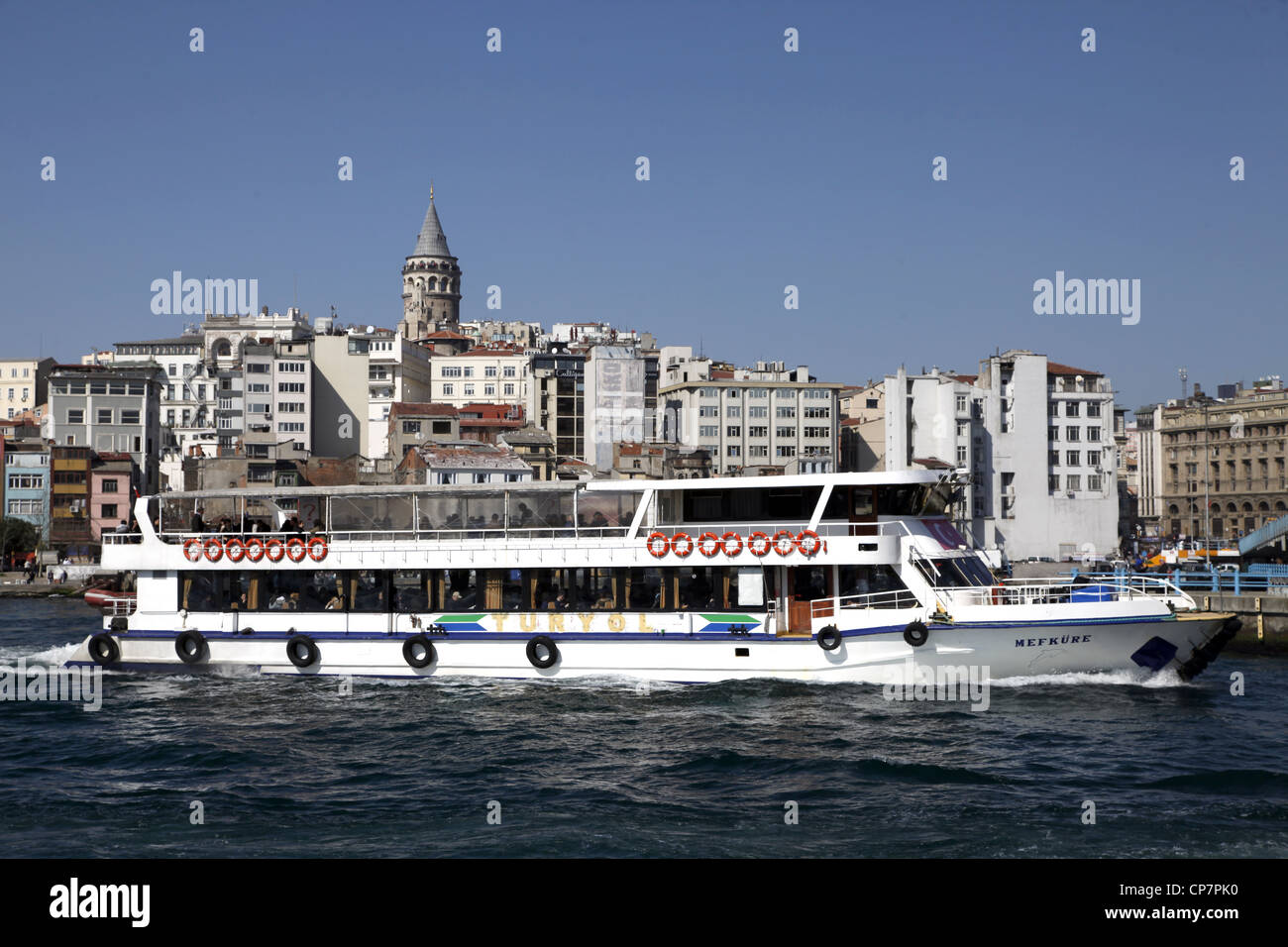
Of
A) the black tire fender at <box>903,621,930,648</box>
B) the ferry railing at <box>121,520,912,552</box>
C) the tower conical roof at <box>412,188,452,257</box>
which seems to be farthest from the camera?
the tower conical roof at <box>412,188,452,257</box>

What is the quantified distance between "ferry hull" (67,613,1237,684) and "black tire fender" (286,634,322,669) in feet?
0.57

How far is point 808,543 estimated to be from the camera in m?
23.5

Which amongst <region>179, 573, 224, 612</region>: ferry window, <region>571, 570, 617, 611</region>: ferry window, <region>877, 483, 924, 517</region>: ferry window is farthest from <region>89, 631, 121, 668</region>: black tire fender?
<region>877, 483, 924, 517</region>: ferry window

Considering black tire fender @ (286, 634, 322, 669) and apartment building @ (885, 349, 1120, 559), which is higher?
apartment building @ (885, 349, 1120, 559)

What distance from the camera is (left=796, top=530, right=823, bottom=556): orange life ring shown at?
924 inches

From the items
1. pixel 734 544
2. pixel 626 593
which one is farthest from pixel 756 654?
pixel 626 593

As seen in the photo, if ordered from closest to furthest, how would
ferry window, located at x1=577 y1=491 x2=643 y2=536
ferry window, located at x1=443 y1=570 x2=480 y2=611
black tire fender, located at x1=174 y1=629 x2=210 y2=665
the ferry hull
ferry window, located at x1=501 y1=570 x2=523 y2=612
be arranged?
the ferry hull < ferry window, located at x1=501 y1=570 x2=523 y2=612 < ferry window, located at x1=443 y1=570 x2=480 y2=611 < black tire fender, located at x1=174 y1=629 x2=210 y2=665 < ferry window, located at x1=577 y1=491 x2=643 y2=536

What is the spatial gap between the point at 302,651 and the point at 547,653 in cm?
535

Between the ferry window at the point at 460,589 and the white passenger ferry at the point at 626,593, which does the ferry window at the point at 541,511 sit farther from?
the ferry window at the point at 460,589

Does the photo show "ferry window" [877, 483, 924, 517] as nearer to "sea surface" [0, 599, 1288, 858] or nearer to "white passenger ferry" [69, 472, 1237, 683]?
"white passenger ferry" [69, 472, 1237, 683]

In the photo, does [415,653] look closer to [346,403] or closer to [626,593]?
[626,593]

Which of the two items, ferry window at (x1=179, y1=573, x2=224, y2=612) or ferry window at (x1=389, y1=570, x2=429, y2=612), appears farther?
ferry window at (x1=179, y1=573, x2=224, y2=612)

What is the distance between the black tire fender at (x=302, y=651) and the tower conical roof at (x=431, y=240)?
167585 mm

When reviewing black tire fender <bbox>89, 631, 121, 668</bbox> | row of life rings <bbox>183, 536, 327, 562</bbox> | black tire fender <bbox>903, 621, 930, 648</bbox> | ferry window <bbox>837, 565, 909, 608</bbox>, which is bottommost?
black tire fender <bbox>89, 631, 121, 668</bbox>
